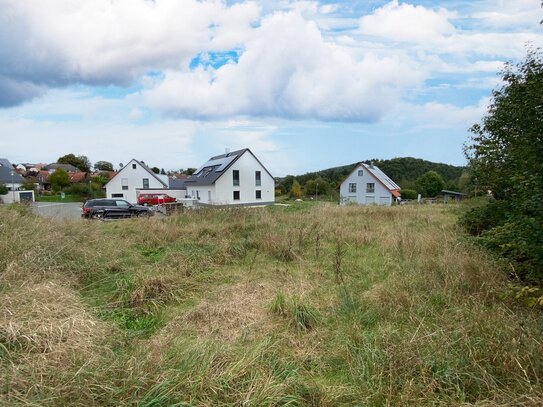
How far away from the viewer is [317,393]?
2512mm

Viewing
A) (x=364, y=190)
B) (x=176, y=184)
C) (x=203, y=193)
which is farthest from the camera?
(x=176, y=184)

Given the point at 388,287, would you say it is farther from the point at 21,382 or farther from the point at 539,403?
the point at 21,382

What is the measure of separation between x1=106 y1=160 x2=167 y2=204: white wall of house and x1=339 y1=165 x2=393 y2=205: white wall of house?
26711mm

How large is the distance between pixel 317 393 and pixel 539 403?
1469mm

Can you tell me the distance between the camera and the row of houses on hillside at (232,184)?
3672cm

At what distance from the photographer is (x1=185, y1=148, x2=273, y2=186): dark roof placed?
3656 cm

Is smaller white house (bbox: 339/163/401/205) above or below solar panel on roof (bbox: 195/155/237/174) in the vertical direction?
below

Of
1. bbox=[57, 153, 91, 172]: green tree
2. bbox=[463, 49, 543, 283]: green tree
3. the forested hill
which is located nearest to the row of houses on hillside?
the forested hill

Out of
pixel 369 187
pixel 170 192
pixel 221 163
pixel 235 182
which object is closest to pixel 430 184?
pixel 369 187

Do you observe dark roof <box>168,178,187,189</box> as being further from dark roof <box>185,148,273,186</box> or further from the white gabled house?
the white gabled house

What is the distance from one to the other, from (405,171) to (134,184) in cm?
5499

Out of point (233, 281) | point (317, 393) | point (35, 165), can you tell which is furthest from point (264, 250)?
point (35, 165)

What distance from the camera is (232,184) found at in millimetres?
36938

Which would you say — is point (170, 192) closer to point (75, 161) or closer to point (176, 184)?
point (176, 184)
